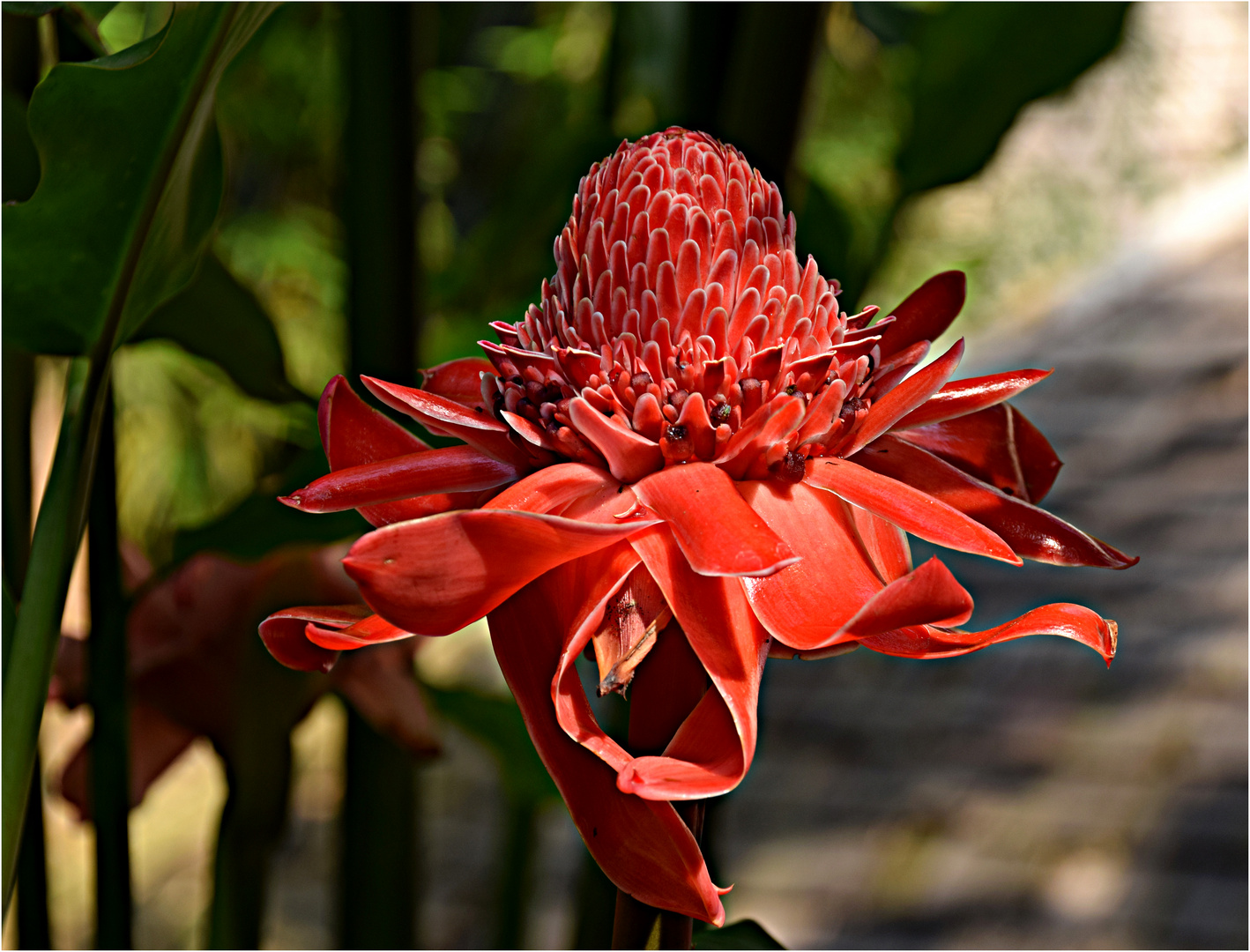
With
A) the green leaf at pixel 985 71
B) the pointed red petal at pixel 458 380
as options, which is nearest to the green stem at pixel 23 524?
the pointed red petal at pixel 458 380

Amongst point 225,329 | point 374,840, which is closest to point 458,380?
point 225,329

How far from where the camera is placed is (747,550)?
188 mm

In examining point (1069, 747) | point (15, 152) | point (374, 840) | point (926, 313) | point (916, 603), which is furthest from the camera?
point (1069, 747)

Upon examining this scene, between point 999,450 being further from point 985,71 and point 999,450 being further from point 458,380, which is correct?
point 985,71

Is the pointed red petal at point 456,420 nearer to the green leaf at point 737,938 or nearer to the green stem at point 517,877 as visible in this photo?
the green leaf at point 737,938

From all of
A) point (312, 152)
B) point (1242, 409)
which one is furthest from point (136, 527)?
point (1242, 409)

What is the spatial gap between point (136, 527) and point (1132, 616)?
1.62 m

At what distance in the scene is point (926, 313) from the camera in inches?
11.4

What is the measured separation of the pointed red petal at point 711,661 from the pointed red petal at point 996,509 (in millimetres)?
70

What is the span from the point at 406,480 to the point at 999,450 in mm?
176

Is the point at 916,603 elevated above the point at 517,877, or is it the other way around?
the point at 916,603

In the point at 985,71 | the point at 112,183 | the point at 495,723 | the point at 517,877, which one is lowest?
the point at 517,877

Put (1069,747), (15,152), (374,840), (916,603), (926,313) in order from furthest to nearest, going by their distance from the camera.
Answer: (1069,747), (374,840), (15,152), (926,313), (916,603)

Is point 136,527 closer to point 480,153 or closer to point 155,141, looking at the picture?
point 480,153
